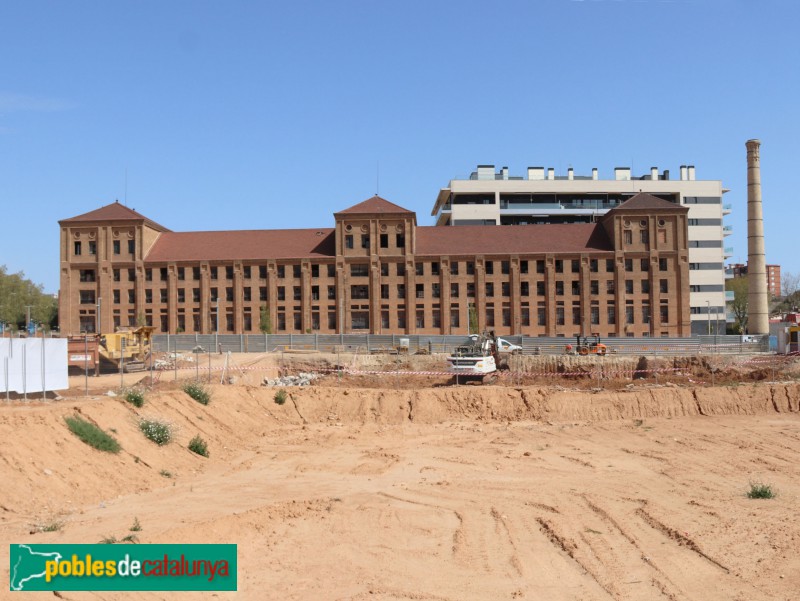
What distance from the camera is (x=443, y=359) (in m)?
54.2

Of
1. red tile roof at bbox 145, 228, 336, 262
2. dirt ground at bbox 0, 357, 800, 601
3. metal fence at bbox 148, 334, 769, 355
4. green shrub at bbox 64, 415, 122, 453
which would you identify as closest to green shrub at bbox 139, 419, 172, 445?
dirt ground at bbox 0, 357, 800, 601

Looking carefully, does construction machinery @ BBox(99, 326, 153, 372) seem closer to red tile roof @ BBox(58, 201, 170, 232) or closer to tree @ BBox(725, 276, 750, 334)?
red tile roof @ BBox(58, 201, 170, 232)

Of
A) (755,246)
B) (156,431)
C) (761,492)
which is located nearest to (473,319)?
(755,246)

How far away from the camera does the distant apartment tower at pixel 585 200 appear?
102562mm

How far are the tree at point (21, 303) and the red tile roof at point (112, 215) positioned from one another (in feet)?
58.8

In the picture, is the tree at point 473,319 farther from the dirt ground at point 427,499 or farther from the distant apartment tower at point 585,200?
the dirt ground at point 427,499

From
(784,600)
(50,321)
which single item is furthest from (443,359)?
(50,321)

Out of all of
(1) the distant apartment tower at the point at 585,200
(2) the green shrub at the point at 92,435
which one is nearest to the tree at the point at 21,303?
(1) the distant apartment tower at the point at 585,200

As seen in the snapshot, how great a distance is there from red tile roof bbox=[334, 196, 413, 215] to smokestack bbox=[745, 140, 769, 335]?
36.5 metres

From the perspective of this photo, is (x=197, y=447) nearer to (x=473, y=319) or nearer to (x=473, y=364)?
(x=473, y=364)

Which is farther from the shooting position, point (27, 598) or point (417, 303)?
point (417, 303)

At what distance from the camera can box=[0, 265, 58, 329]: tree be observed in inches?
3676

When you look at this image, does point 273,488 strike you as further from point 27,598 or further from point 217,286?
point 217,286

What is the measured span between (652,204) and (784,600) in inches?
2949
